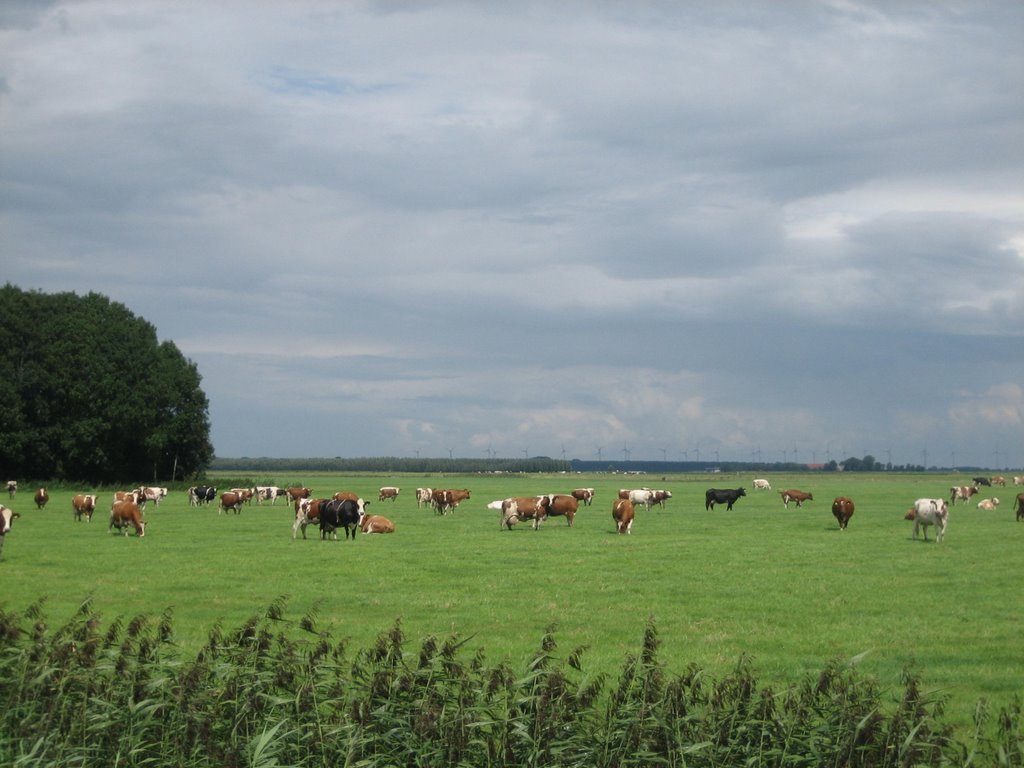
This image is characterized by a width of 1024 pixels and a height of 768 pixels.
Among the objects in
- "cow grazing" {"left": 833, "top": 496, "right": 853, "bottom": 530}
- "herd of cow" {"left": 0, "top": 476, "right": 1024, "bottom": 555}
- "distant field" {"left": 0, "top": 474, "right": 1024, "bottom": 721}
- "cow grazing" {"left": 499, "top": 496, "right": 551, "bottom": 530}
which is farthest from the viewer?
"cow grazing" {"left": 833, "top": 496, "right": 853, "bottom": 530}

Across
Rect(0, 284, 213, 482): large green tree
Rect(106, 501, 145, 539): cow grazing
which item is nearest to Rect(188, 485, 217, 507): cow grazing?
Rect(0, 284, 213, 482): large green tree

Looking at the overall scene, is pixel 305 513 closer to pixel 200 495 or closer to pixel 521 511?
pixel 521 511

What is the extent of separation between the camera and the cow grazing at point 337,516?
33.9m

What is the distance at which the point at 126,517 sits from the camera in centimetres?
3366

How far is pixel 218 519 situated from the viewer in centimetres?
4319

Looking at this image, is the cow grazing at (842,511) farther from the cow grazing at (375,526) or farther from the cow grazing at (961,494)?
the cow grazing at (961,494)

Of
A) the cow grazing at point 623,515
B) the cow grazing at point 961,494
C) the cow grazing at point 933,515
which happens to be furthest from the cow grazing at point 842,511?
the cow grazing at point 961,494

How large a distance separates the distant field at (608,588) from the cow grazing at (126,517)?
1224 mm

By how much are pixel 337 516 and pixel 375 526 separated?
218 centimetres

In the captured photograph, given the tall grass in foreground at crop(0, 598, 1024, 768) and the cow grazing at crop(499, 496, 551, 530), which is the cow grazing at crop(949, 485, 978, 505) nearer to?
the cow grazing at crop(499, 496, 551, 530)

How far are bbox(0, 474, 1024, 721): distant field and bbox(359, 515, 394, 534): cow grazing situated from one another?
1.27 m

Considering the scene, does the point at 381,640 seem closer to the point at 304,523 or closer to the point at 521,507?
the point at 304,523

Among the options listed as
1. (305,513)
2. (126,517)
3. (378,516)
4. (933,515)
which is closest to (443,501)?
(378,516)

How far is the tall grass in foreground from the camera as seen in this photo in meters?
7.73
